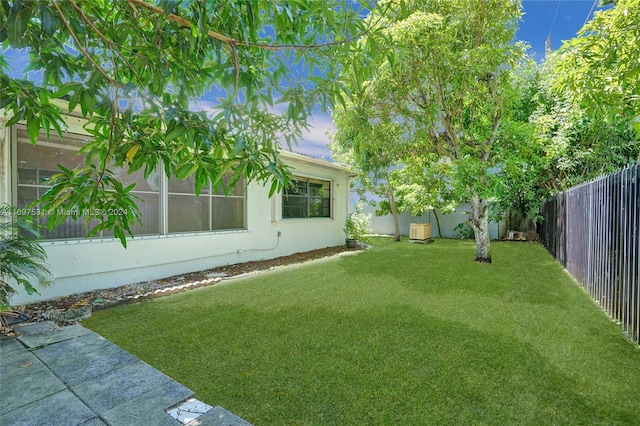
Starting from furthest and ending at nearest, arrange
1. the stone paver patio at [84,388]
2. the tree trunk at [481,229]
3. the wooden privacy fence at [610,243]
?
the tree trunk at [481,229], the wooden privacy fence at [610,243], the stone paver patio at [84,388]

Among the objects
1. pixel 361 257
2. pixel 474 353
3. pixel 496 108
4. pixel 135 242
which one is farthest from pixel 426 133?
Answer: pixel 135 242

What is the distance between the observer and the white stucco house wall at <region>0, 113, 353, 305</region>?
441 centimetres

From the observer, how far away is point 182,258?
615cm

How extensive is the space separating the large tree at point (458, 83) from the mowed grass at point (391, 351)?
3.12 meters

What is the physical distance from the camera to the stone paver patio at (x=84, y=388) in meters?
1.92

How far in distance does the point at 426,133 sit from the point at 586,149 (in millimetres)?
6051

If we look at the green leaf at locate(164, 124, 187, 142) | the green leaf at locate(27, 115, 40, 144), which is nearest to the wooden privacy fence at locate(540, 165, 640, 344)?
the green leaf at locate(164, 124, 187, 142)

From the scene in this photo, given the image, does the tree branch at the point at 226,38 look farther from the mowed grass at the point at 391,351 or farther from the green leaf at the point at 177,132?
the mowed grass at the point at 391,351

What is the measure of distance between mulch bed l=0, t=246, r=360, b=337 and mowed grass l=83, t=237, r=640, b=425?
30 cm

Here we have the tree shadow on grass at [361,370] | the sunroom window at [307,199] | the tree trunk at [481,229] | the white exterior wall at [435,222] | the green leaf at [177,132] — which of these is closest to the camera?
the green leaf at [177,132]

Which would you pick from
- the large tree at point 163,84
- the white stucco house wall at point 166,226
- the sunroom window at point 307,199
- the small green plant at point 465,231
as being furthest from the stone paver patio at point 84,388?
the small green plant at point 465,231

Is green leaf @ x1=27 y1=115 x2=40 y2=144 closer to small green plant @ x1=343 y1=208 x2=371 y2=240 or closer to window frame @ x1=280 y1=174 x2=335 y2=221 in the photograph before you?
window frame @ x1=280 y1=174 x2=335 y2=221

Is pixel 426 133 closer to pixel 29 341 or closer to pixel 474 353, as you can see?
pixel 474 353

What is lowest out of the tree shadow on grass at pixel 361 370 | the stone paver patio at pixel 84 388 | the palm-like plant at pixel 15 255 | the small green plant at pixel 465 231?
the tree shadow on grass at pixel 361 370
